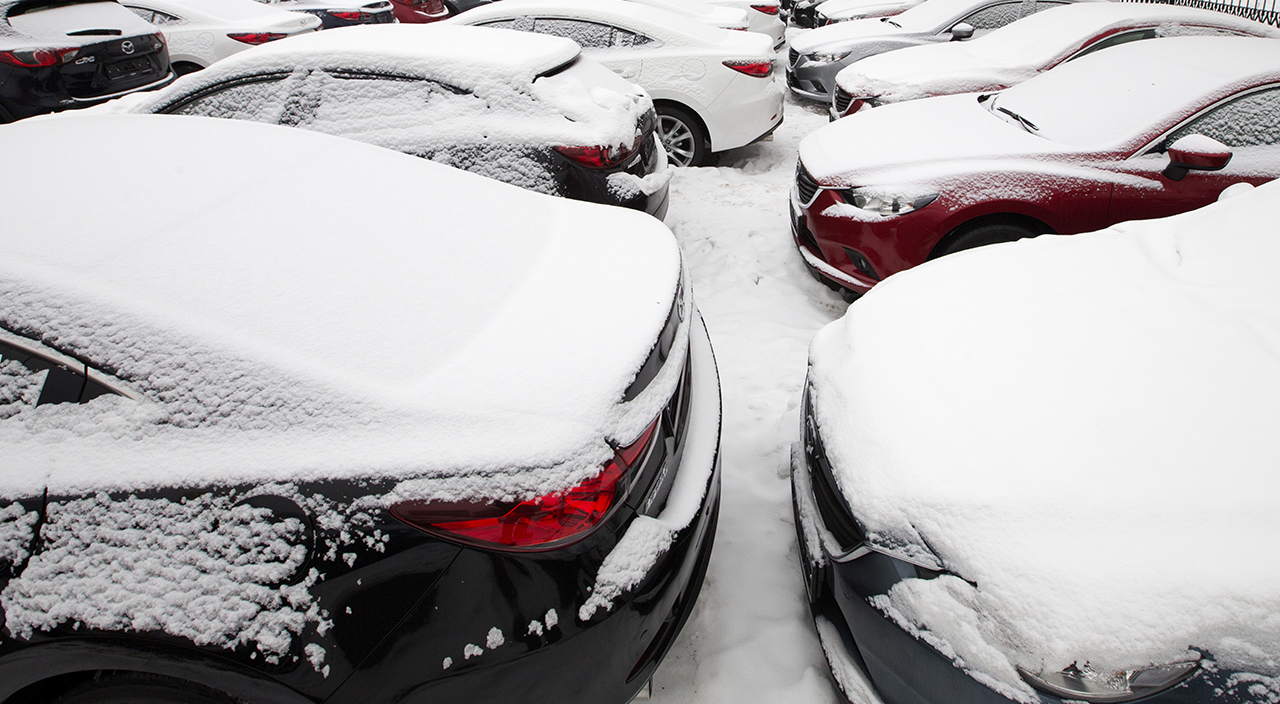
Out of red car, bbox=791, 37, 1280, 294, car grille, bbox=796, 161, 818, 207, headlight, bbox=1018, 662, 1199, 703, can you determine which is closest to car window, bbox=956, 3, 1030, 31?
red car, bbox=791, 37, 1280, 294

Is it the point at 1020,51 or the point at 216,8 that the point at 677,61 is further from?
the point at 216,8

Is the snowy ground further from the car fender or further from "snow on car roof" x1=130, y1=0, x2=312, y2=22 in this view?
"snow on car roof" x1=130, y1=0, x2=312, y2=22

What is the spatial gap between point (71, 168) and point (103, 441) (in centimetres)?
88

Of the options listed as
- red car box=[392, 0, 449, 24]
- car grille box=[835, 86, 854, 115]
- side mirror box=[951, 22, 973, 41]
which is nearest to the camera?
car grille box=[835, 86, 854, 115]

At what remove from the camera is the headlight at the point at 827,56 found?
7.41 m

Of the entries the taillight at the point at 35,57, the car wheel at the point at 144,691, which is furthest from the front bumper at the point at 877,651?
the taillight at the point at 35,57

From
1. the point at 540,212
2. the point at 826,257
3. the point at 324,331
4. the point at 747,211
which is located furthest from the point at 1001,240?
the point at 324,331

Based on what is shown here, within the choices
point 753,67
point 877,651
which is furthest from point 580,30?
point 877,651

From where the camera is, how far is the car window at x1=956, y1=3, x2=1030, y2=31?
277 inches

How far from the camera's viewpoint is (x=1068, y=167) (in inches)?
136

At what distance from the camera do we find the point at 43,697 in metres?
1.41

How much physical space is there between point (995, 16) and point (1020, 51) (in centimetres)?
167

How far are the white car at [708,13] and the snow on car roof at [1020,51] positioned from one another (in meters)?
1.97

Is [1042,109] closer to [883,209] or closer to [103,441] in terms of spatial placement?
[883,209]
